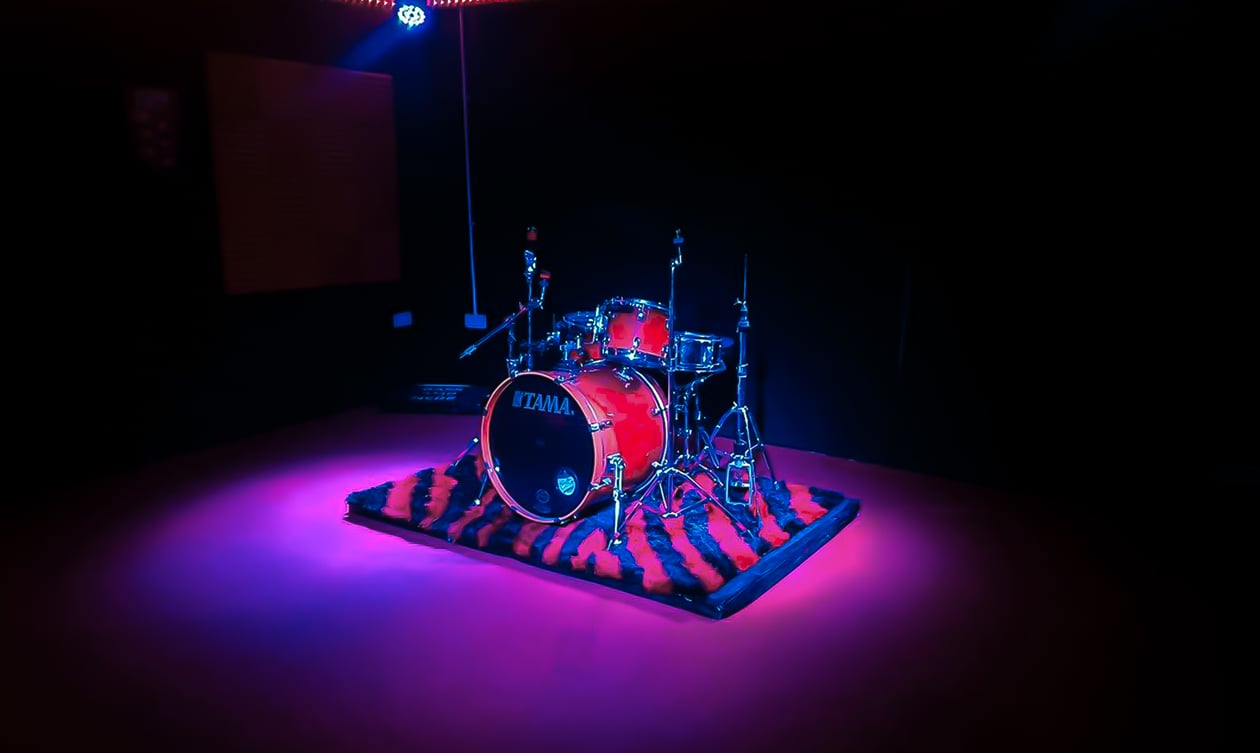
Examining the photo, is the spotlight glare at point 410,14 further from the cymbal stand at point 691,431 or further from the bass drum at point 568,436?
the cymbal stand at point 691,431

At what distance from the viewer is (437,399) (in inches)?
251

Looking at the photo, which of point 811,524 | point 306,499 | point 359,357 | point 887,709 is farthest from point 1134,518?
point 359,357

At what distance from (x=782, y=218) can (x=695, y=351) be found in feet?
5.25

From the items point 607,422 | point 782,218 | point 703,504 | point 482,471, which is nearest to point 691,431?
point 703,504

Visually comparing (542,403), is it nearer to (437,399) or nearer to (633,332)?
(633,332)

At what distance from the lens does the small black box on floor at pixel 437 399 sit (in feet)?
20.8

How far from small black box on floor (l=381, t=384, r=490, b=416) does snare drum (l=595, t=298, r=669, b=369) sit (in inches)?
91.1

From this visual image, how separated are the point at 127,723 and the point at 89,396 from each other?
2.85 m

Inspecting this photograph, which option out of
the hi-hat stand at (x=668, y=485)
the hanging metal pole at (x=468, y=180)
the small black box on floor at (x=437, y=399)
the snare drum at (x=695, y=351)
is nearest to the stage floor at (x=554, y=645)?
the hi-hat stand at (x=668, y=485)

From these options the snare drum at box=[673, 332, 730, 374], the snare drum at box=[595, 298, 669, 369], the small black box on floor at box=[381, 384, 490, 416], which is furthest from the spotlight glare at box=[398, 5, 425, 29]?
the snare drum at box=[673, 332, 730, 374]

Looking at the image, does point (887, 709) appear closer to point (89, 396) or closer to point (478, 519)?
point (478, 519)

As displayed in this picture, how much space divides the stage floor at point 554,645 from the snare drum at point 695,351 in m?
1.00

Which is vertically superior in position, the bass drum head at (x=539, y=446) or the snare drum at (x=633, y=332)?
the snare drum at (x=633, y=332)

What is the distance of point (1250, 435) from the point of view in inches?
163
